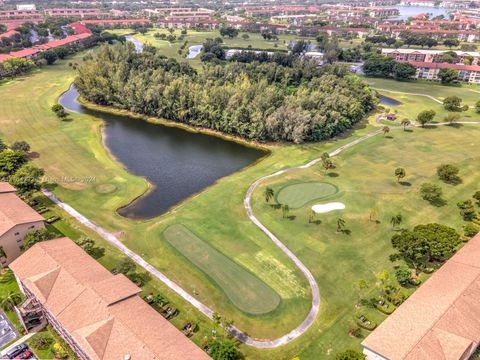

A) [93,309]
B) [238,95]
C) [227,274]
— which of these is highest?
[238,95]

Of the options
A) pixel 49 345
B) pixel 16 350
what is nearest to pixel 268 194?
pixel 49 345

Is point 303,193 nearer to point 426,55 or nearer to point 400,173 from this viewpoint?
point 400,173

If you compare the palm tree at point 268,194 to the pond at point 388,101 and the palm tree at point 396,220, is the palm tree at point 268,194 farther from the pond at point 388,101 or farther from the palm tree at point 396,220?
the pond at point 388,101

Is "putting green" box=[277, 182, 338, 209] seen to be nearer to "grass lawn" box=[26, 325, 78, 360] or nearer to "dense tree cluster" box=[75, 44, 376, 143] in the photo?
"dense tree cluster" box=[75, 44, 376, 143]

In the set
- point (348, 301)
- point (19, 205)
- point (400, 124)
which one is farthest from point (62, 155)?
point (400, 124)

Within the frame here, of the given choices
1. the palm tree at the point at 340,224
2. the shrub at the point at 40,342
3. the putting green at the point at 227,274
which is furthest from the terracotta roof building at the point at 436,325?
the shrub at the point at 40,342

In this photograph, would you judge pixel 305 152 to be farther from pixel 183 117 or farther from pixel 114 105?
pixel 114 105

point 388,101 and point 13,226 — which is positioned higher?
point 13,226
